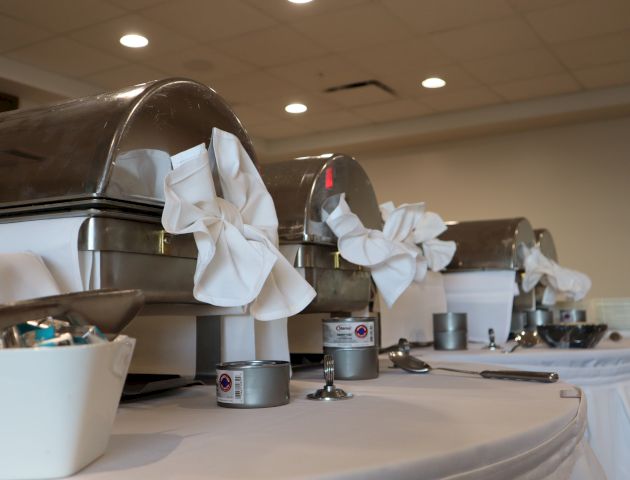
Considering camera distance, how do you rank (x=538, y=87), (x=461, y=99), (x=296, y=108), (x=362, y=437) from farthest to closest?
(x=296, y=108), (x=461, y=99), (x=538, y=87), (x=362, y=437)

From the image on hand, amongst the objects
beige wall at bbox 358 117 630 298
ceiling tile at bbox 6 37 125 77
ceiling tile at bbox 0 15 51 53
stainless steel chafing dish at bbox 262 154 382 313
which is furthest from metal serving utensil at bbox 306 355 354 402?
beige wall at bbox 358 117 630 298

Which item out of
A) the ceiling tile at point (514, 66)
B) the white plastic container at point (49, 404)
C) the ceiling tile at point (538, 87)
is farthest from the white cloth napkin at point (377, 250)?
the ceiling tile at point (538, 87)

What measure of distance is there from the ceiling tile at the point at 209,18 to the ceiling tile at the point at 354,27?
238mm

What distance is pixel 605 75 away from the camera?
4652mm

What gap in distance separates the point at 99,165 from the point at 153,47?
3317 millimetres

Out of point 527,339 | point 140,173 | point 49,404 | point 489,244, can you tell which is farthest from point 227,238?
point 489,244

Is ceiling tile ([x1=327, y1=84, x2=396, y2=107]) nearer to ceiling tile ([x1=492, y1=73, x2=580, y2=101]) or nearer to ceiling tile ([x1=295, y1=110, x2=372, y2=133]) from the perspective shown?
ceiling tile ([x1=295, y1=110, x2=372, y2=133])

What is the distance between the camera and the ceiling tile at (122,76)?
14.4ft

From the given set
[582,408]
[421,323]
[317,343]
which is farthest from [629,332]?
[582,408]

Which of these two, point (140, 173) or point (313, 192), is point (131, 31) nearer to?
point (313, 192)

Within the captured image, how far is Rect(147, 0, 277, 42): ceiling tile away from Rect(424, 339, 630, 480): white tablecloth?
7.40ft

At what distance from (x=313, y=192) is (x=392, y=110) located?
404 cm

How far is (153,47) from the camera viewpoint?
4027 millimetres

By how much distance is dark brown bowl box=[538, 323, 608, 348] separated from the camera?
1971 millimetres
